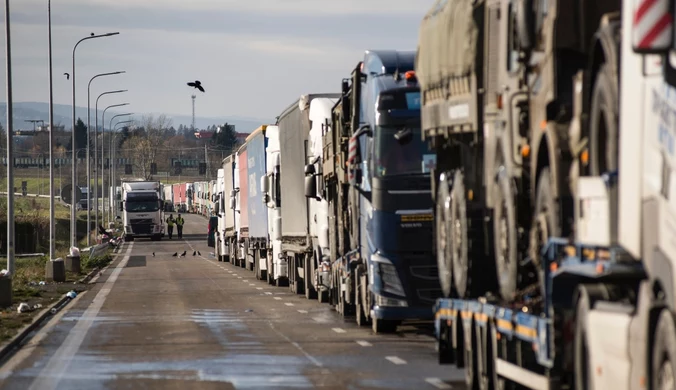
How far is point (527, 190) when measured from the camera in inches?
456

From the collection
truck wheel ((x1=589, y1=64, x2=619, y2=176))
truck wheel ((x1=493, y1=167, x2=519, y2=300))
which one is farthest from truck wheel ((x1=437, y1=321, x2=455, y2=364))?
truck wheel ((x1=589, y1=64, x2=619, y2=176))

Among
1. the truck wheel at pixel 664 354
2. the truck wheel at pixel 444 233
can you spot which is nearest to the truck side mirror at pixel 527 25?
the truck wheel at pixel 664 354

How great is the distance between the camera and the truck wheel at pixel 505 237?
38.7 feet

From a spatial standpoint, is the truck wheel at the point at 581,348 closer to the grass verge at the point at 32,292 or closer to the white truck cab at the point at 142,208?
the grass verge at the point at 32,292

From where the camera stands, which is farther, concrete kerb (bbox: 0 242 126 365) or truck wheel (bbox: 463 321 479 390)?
concrete kerb (bbox: 0 242 126 365)

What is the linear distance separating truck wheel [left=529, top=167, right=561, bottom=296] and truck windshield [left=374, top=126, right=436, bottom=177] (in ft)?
27.5

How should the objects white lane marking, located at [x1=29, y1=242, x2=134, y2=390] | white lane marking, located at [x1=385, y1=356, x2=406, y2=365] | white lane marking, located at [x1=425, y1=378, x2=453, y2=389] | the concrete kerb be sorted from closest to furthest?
white lane marking, located at [x1=425, y1=378, x2=453, y2=389]
white lane marking, located at [x1=29, y1=242, x2=134, y2=390]
white lane marking, located at [x1=385, y1=356, x2=406, y2=365]
the concrete kerb

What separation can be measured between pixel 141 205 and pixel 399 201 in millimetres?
74904

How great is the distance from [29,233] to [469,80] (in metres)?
78.7

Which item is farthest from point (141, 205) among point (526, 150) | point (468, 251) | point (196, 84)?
point (526, 150)

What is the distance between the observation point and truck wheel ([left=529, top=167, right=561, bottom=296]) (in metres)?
10.4

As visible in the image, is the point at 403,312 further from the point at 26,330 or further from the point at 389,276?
the point at 26,330

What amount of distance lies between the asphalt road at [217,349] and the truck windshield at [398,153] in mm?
2326

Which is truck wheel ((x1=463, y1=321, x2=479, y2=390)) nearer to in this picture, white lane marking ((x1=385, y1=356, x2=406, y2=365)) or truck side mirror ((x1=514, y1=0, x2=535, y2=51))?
white lane marking ((x1=385, y1=356, x2=406, y2=365))
